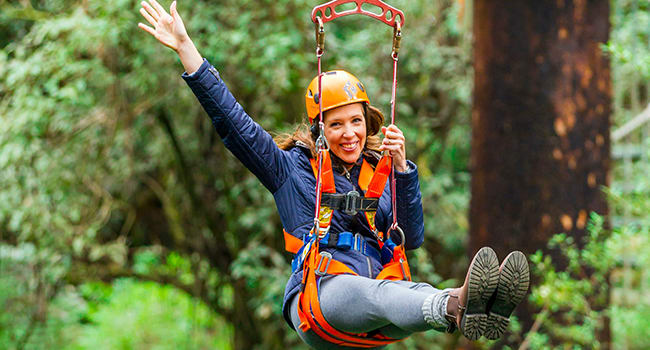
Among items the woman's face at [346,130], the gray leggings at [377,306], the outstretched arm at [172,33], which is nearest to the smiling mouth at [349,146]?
the woman's face at [346,130]

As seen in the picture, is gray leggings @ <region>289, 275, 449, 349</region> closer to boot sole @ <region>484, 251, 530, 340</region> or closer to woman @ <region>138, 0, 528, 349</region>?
woman @ <region>138, 0, 528, 349</region>

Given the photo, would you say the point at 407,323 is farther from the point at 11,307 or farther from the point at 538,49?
the point at 11,307

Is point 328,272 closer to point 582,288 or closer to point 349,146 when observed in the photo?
point 349,146

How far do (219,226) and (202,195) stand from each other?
0.30 meters

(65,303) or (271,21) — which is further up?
(271,21)

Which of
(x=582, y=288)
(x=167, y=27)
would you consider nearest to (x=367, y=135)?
(x=167, y=27)

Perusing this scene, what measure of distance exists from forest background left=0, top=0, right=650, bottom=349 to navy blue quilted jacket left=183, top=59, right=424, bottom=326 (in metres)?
1.54

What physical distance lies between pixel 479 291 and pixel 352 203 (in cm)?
69

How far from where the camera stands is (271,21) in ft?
18.4

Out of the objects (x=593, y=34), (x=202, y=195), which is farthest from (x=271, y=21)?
(x=593, y=34)

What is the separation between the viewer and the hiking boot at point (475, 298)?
2.38 meters

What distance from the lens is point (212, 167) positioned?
6477mm

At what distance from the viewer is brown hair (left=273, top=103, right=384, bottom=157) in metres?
3.15

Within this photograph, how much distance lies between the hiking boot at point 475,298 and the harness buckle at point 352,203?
611 millimetres
